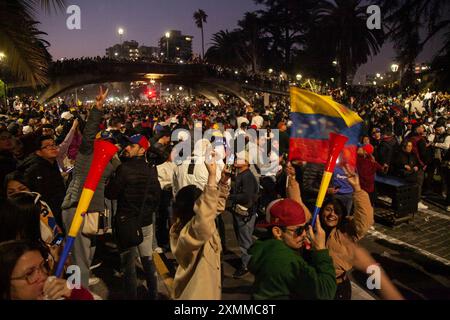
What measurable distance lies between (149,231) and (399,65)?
36.2 ft

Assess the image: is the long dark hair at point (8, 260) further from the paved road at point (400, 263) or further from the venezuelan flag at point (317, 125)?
the venezuelan flag at point (317, 125)

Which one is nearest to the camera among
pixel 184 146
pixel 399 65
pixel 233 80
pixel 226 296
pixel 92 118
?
pixel 92 118

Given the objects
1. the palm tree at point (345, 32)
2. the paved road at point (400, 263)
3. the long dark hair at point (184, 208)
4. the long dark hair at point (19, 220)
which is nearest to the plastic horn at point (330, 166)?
the long dark hair at point (184, 208)

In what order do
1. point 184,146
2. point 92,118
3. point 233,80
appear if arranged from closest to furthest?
point 92,118 → point 184,146 → point 233,80

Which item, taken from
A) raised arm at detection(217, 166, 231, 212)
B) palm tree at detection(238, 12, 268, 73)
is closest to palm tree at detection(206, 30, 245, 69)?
palm tree at detection(238, 12, 268, 73)

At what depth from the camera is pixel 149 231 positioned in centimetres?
429

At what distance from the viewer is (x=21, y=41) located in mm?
5055

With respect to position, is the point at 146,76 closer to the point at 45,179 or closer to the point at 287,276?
the point at 45,179

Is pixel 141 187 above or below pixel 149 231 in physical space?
above

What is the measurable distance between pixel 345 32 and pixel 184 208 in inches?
1207

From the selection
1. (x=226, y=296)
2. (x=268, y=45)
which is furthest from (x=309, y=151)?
(x=268, y=45)

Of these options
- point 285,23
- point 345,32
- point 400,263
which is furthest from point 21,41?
point 285,23

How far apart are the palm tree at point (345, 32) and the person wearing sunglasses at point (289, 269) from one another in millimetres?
30035
